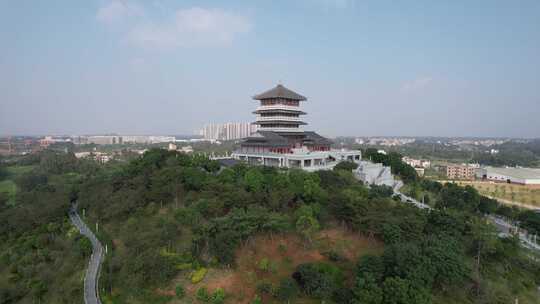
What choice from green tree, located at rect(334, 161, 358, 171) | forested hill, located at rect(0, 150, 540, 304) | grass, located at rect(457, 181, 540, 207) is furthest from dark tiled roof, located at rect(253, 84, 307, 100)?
grass, located at rect(457, 181, 540, 207)

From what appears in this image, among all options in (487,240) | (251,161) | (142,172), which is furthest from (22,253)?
(487,240)

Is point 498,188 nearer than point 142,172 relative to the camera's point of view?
No

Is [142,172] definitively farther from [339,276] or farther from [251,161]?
[339,276]

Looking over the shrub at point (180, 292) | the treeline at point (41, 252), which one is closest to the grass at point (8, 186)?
the treeline at point (41, 252)

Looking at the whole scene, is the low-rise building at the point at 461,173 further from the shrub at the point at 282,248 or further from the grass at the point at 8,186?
the grass at the point at 8,186

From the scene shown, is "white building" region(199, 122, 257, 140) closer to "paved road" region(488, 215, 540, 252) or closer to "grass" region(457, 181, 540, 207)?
"grass" region(457, 181, 540, 207)
